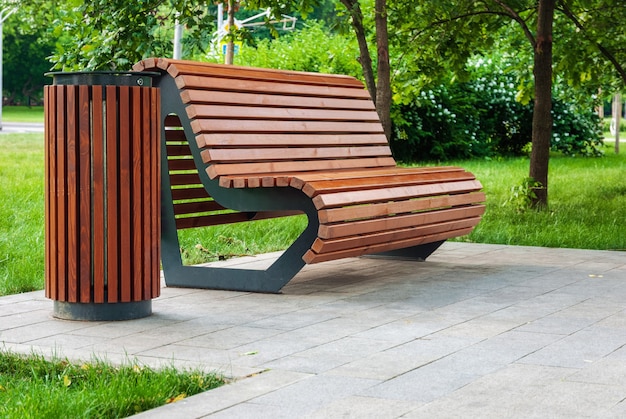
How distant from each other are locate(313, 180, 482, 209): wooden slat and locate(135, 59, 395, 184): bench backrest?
0.73 m

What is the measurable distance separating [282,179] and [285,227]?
3.75 m

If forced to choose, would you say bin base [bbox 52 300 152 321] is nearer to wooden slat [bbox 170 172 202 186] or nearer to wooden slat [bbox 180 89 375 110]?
wooden slat [bbox 180 89 375 110]

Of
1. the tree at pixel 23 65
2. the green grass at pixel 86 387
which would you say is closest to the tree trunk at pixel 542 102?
the green grass at pixel 86 387

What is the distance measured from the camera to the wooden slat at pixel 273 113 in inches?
242

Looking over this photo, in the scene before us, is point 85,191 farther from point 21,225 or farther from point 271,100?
point 21,225

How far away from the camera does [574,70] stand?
12.8m

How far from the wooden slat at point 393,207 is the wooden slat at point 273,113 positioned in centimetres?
104

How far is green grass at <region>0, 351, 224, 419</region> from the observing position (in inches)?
135

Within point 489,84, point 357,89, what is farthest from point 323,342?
point 489,84

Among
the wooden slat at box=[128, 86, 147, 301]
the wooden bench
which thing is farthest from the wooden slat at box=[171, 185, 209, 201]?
the wooden slat at box=[128, 86, 147, 301]

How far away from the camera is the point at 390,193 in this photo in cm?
623

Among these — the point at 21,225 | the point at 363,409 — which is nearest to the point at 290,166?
the point at 21,225

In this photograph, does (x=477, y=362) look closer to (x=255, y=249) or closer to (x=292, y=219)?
(x=255, y=249)

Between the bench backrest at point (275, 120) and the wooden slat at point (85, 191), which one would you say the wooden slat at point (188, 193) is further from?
the wooden slat at point (85, 191)
